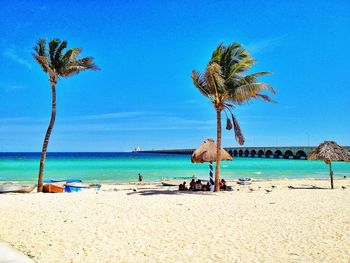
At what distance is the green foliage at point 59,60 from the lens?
17172 millimetres

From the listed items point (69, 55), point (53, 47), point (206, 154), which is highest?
point (53, 47)

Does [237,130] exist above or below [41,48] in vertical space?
below

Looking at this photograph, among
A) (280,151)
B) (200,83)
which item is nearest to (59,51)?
(200,83)

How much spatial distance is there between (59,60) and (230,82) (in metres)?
8.80

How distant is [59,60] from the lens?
1739cm

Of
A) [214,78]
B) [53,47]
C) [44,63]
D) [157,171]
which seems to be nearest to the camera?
[214,78]

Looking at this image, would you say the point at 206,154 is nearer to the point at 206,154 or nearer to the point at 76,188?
the point at 206,154

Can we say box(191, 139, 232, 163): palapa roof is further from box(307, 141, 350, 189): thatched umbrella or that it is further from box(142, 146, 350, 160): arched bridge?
box(142, 146, 350, 160): arched bridge

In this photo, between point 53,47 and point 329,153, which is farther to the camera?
point 329,153

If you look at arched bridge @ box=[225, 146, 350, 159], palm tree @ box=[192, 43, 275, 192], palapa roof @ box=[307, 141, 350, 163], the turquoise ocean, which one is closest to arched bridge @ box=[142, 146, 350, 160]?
arched bridge @ box=[225, 146, 350, 159]

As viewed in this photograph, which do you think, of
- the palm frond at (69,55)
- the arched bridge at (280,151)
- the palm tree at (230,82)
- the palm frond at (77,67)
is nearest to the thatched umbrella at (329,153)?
the palm tree at (230,82)

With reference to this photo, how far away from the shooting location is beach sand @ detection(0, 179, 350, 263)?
21.7 feet

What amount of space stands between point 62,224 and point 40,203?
4.56 metres

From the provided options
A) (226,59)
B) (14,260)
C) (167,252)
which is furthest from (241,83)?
(14,260)
